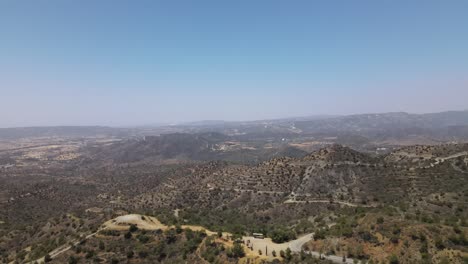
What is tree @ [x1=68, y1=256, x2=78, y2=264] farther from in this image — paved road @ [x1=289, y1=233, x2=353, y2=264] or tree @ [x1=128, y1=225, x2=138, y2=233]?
paved road @ [x1=289, y1=233, x2=353, y2=264]

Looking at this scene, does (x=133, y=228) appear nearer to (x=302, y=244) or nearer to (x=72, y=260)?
(x=72, y=260)

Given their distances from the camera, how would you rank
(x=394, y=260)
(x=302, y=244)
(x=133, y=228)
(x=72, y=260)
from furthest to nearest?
(x=133, y=228), (x=302, y=244), (x=72, y=260), (x=394, y=260)

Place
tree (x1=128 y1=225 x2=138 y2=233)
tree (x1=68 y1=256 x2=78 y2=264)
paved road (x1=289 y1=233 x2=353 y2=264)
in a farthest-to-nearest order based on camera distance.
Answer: tree (x1=128 y1=225 x2=138 y2=233) < tree (x1=68 y1=256 x2=78 y2=264) < paved road (x1=289 y1=233 x2=353 y2=264)

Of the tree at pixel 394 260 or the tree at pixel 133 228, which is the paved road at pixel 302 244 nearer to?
the tree at pixel 394 260

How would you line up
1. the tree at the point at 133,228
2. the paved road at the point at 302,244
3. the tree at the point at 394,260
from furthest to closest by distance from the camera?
the tree at the point at 133,228, the paved road at the point at 302,244, the tree at the point at 394,260

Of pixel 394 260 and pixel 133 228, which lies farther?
pixel 133 228

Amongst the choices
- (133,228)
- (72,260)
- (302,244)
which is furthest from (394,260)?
(72,260)

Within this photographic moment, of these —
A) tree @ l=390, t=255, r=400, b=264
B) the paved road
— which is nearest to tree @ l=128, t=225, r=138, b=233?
the paved road

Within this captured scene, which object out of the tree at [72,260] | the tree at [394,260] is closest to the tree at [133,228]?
the tree at [72,260]

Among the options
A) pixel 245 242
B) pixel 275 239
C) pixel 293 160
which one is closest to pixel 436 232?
pixel 275 239

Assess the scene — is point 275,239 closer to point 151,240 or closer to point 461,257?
point 151,240

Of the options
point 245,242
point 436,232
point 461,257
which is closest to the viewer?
point 461,257
